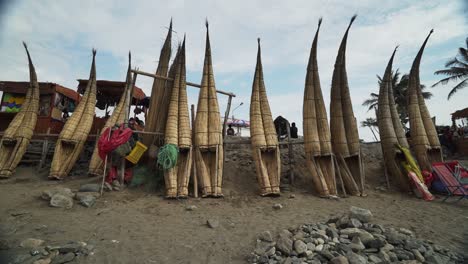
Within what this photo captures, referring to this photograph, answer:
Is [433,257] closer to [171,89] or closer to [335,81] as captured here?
[335,81]

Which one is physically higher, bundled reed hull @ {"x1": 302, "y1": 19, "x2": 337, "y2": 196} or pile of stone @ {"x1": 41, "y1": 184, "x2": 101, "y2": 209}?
bundled reed hull @ {"x1": 302, "y1": 19, "x2": 337, "y2": 196}

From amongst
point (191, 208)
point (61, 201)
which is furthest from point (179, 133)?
point (61, 201)

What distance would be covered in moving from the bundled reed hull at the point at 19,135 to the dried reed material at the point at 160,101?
15.4 feet

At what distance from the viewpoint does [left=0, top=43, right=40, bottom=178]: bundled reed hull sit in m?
7.86

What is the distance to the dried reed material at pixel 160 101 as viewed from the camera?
787 cm

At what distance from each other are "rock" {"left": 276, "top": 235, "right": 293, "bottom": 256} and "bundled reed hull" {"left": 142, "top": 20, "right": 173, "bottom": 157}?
5.29 m

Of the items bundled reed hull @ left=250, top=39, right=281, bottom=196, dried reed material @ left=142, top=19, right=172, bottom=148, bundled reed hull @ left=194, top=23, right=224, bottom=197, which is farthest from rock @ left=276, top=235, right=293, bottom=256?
dried reed material @ left=142, top=19, right=172, bottom=148

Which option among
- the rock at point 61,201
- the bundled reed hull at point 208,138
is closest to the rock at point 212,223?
the bundled reed hull at point 208,138

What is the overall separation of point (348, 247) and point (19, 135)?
11.2 meters

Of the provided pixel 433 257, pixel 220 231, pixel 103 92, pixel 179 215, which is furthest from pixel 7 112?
pixel 433 257

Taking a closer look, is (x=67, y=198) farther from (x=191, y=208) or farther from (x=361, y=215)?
(x=361, y=215)

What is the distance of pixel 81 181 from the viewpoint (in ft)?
23.9

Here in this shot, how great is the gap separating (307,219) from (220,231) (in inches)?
76.8

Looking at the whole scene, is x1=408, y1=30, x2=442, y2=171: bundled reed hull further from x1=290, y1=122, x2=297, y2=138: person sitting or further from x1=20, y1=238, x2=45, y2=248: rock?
x1=20, y1=238, x2=45, y2=248: rock
